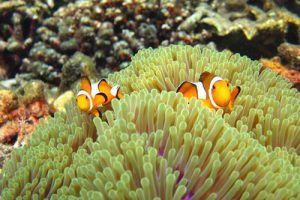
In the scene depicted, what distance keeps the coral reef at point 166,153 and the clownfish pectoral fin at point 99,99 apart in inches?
5.3

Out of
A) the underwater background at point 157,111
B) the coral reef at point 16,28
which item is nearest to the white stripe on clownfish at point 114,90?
the underwater background at point 157,111

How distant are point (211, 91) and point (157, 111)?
49 centimetres

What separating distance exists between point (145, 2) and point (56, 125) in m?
3.20

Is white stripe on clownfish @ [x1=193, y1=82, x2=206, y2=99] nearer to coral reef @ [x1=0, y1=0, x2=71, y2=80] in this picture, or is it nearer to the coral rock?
the coral rock

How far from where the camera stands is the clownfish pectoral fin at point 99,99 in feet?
8.00

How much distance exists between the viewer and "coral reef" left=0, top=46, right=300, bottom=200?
5.40 ft

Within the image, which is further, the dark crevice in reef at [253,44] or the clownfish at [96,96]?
the dark crevice in reef at [253,44]

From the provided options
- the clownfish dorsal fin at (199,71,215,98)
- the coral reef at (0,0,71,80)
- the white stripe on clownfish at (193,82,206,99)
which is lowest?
the white stripe on clownfish at (193,82,206,99)

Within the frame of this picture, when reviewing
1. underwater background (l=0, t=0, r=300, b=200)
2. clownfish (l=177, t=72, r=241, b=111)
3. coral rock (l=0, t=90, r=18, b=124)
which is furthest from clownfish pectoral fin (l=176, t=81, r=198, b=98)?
coral rock (l=0, t=90, r=18, b=124)

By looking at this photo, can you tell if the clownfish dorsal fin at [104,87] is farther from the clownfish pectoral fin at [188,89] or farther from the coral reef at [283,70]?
the coral reef at [283,70]

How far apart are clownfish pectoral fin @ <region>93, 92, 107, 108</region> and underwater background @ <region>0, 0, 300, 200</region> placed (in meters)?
0.10

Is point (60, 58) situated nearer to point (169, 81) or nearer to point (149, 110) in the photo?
point (169, 81)

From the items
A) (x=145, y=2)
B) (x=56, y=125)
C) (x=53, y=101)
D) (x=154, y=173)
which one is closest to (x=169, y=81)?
(x=56, y=125)

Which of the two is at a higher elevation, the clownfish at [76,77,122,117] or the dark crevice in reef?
the clownfish at [76,77,122,117]
